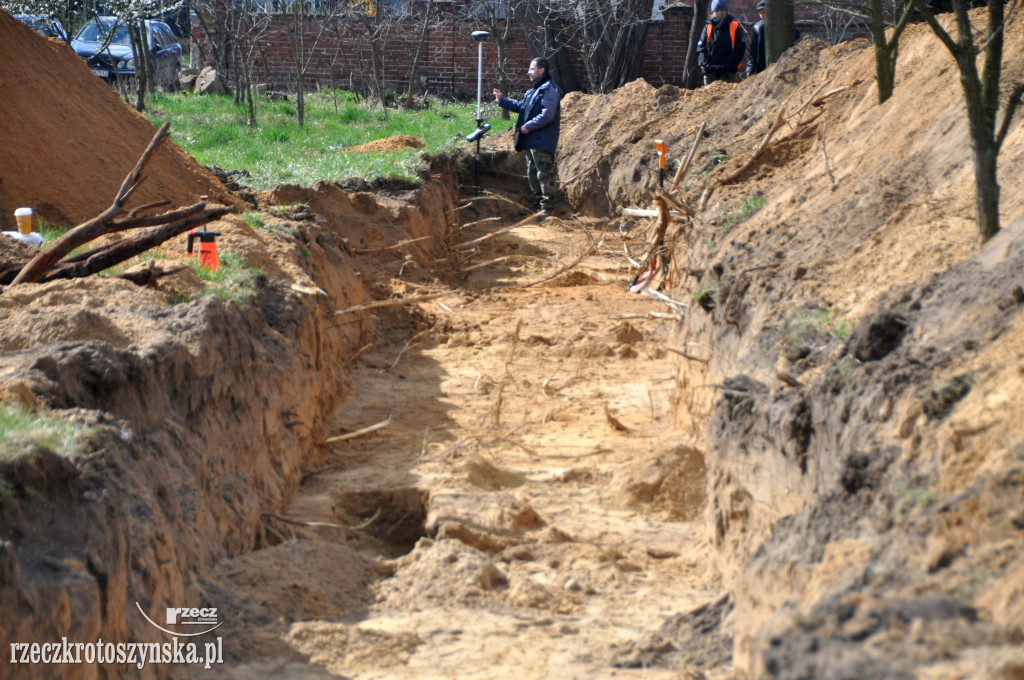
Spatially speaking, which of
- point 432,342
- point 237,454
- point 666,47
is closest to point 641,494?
point 237,454

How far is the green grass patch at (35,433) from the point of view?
3018 mm

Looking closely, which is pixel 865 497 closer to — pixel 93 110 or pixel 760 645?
pixel 760 645

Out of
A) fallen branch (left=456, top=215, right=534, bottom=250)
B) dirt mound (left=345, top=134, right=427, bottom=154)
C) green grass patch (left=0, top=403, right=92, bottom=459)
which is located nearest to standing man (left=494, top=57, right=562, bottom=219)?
fallen branch (left=456, top=215, right=534, bottom=250)

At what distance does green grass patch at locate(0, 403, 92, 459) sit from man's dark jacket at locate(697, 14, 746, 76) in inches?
486

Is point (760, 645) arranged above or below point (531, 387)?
above

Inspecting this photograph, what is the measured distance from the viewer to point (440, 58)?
807 inches

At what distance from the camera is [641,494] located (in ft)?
17.3

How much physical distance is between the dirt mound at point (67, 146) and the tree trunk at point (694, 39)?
11.3 meters

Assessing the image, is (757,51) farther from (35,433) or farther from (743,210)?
(35,433)

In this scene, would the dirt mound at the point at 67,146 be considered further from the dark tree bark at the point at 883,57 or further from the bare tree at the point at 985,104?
the bare tree at the point at 985,104

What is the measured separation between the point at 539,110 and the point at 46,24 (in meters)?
8.54

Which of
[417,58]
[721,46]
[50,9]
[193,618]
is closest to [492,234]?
[721,46]

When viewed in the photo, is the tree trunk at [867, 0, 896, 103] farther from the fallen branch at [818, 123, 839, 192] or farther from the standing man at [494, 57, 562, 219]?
the standing man at [494, 57, 562, 219]

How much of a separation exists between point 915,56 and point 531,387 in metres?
4.56
